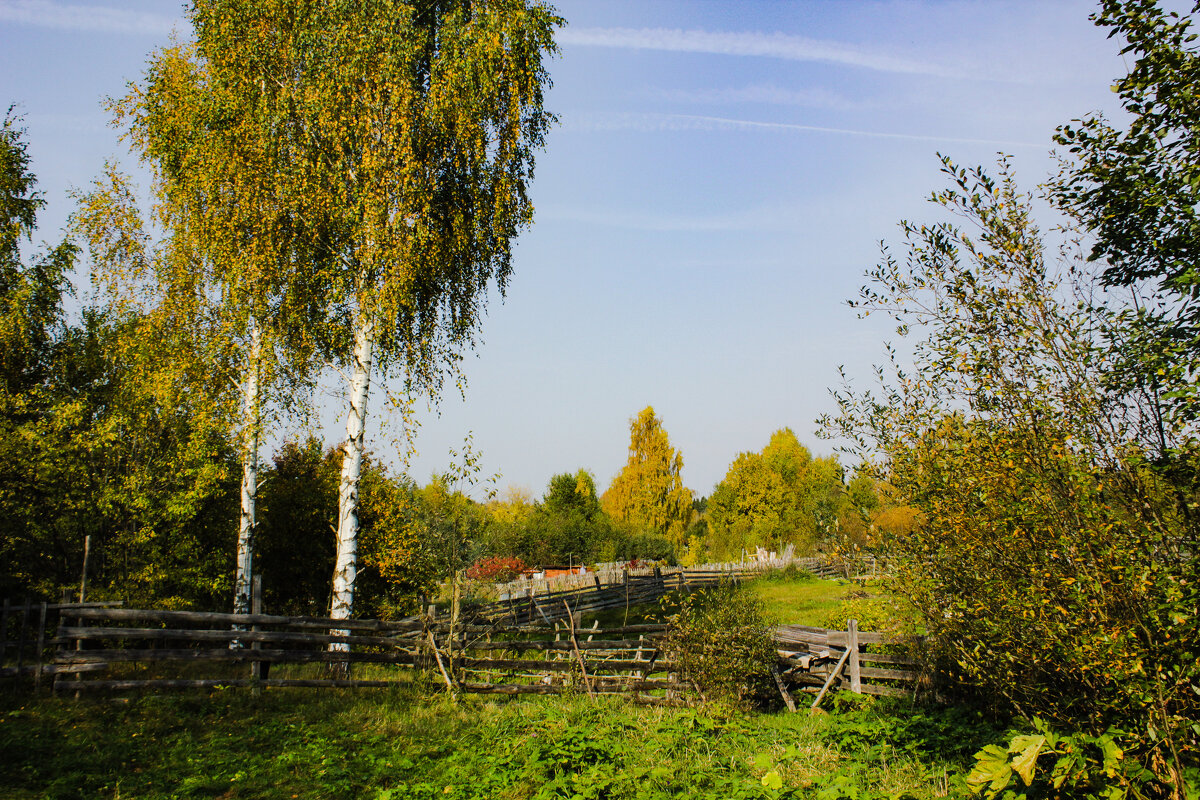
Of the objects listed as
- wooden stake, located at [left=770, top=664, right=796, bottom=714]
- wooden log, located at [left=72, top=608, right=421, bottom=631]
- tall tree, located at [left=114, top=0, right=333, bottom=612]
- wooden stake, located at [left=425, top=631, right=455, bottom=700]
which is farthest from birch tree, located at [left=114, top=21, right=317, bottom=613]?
wooden stake, located at [left=770, top=664, right=796, bottom=714]

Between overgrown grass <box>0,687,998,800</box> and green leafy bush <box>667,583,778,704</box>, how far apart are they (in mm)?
519

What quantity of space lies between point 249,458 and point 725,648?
8.19 meters

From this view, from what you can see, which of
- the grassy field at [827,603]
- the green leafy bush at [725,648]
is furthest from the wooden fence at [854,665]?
the green leafy bush at [725,648]

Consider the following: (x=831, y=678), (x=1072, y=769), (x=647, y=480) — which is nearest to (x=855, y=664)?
(x=831, y=678)

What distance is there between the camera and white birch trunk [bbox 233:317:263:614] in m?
11.2

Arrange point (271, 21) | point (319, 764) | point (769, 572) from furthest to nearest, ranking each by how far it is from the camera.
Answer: point (769, 572) < point (271, 21) < point (319, 764)

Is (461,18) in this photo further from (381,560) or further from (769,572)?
(769,572)

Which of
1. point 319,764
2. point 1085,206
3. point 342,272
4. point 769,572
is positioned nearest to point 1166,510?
point 1085,206

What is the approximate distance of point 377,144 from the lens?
11.1 m

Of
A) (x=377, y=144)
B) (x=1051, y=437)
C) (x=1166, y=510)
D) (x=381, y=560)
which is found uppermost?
(x=377, y=144)

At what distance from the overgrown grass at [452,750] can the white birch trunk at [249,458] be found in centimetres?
330

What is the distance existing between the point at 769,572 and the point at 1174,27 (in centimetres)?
3128

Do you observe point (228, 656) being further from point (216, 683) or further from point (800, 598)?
point (800, 598)

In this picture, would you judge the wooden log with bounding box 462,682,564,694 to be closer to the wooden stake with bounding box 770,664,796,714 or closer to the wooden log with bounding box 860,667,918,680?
the wooden stake with bounding box 770,664,796,714
